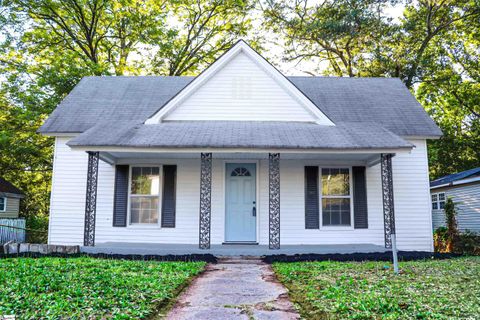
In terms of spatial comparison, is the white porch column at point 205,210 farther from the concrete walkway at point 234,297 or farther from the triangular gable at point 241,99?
the triangular gable at point 241,99

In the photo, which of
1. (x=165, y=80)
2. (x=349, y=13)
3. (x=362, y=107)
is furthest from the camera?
(x=349, y=13)

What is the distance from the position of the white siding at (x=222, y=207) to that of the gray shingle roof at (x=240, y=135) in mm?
1052

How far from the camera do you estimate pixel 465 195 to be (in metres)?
15.0

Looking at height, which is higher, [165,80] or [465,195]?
[165,80]

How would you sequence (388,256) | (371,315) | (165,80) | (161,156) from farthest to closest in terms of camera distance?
(165,80) → (161,156) → (388,256) → (371,315)

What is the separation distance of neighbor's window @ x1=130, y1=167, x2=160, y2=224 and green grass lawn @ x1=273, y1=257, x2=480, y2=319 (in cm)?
448

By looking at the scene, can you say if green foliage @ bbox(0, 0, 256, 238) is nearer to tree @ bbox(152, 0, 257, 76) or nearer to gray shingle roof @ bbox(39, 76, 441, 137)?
tree @ bbox(152, 0, 257, 76)

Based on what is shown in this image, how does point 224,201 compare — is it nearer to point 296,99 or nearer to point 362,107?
point 296,99

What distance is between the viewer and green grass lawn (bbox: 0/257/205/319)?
401 centimetres

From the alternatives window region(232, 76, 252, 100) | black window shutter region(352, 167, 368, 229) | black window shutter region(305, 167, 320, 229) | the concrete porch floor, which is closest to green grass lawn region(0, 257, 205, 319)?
the concrete porch floor

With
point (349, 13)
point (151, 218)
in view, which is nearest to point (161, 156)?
point (151, 218)

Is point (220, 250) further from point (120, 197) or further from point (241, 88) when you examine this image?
point (241, 88)

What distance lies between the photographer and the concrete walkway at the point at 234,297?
417cm

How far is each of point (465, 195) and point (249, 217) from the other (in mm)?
9872
